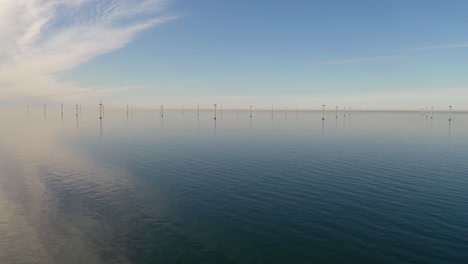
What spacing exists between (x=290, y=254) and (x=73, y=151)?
260ft

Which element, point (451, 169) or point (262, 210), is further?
point (451, 169)

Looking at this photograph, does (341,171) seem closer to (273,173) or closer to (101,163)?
(273,173)

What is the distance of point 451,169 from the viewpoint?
6369cm

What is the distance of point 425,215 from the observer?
→ 3622 centimetres

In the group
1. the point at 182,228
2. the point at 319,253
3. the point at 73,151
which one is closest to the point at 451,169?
the point at 319,253

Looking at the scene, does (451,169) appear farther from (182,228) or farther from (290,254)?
(182,228)

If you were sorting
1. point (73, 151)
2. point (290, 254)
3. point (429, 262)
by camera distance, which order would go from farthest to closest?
point (73, 151) → point (290, 254) → point (429, 262)

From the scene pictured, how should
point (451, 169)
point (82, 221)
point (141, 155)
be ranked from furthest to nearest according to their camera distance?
point (141, 155) < point (451, 169) < point (82, 221)

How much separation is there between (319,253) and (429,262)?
8.81 metres

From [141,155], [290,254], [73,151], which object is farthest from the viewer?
[73,151]

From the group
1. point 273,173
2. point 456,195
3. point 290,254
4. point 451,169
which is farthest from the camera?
point 451,169

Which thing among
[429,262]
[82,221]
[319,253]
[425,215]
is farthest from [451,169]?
[82,221]

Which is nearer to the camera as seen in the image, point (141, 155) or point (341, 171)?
point (341, 171)

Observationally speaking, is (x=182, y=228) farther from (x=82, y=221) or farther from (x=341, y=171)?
(x=341, y=171)
